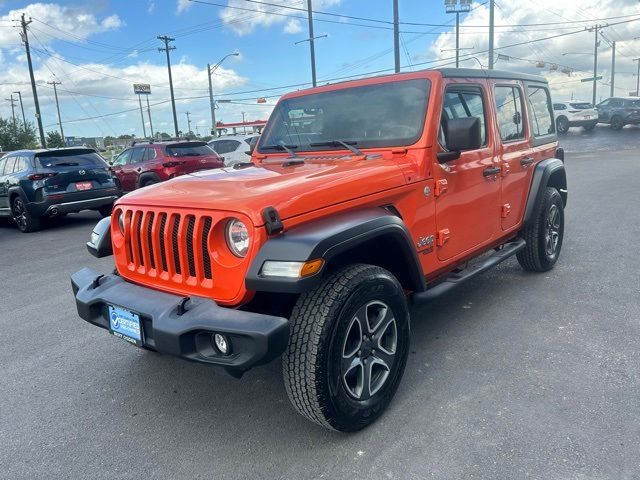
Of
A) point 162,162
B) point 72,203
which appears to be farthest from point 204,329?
point 162,162

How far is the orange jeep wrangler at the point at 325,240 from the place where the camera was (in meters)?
2.45

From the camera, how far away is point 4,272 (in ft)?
22.5

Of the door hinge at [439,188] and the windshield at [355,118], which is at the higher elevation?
the windshield at [355,118]

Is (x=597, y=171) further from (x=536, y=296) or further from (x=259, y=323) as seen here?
(x=259, y=323)

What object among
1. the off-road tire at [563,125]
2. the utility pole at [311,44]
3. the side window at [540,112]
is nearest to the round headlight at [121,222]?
the side window at [540,112]

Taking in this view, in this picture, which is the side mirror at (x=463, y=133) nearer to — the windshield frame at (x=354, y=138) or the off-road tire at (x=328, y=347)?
the windshield frame at (x=354, y=138)

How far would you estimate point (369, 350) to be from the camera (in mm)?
2803

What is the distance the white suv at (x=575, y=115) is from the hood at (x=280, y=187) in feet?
→ 92.4

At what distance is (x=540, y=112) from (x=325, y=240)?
3.79 metres

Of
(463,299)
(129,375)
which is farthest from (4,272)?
(463,299)

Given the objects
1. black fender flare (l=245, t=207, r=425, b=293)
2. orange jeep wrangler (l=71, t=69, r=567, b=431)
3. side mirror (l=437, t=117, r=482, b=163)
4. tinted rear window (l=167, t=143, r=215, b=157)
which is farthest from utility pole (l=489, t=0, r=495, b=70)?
black fender flare (l=245, t=207, r=425, b=293)

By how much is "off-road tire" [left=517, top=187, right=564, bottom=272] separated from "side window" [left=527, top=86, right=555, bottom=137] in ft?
2.04

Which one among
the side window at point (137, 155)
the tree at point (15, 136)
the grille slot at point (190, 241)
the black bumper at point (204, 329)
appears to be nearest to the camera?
the black bumper at point (204, 329)

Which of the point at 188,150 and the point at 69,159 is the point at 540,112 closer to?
the point at 69,159
